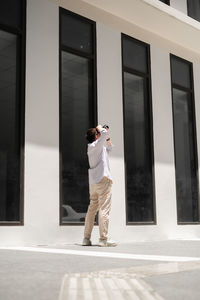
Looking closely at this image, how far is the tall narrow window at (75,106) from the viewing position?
6.96 meters

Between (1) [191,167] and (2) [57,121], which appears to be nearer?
(2) [57,121]

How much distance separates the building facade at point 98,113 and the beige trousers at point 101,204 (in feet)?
2.35

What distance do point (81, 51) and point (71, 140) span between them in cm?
154

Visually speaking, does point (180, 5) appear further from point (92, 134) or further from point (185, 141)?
point (92, 134)

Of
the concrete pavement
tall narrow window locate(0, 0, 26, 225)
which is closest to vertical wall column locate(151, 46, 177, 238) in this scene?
tall narrow window locate(0, 0, 26, 225)

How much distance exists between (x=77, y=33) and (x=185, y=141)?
11.0ft

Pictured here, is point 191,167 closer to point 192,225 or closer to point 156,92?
point 192,225

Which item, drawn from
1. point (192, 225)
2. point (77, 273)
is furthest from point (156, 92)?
point (77, 273)

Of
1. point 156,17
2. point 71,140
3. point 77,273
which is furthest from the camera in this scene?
point 156,17

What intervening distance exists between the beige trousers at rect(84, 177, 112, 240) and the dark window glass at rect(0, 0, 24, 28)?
2629 mm

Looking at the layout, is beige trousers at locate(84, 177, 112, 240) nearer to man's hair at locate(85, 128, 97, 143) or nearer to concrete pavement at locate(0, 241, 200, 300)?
man's hair at locate(85, 128, 97, 143)

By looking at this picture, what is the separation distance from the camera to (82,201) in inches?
282

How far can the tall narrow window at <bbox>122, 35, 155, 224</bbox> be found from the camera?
809cm

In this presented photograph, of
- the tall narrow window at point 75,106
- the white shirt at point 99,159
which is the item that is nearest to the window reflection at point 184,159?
the tall narrow window at point 75,106
